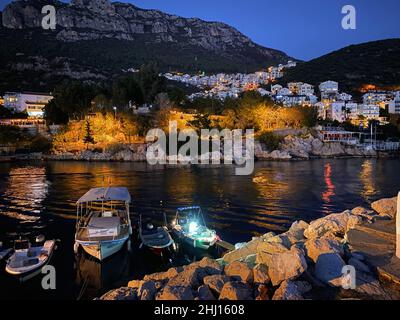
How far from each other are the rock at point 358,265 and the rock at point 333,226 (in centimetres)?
305

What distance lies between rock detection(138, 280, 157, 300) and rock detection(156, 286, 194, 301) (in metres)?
0.35

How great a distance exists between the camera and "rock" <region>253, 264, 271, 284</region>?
19.4 feet

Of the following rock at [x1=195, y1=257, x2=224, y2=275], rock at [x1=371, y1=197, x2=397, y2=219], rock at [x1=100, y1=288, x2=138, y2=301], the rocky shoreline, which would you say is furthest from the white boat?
the rocky shoreline

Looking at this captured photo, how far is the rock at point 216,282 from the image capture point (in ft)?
19.3

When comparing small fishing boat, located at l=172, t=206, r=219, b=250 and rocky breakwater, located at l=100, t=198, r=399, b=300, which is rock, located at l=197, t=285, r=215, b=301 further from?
small fishing boat, located at l=172, t=206, r=219, b=250

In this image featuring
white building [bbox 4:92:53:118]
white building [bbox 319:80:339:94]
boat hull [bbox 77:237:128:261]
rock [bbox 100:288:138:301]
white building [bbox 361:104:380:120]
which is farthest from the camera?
white building [bbox 319:80:339:94]

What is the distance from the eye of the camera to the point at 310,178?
3366 centimetres

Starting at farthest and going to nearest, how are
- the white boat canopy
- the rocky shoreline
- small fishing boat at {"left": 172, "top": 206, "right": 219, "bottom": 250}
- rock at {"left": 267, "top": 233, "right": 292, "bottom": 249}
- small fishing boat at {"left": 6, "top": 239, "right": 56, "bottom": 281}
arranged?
the rocky shoreline
the white boat canopy
small fishing boat at {"left": 172, "top": 206, "right": 219, "bottom": 250}
small fishing boat at {"left": 6, "top": 239, "right": 56, "bottom": 281}
rock at {"left": 267, "top": 233, "right": 292, "bottom": 249}

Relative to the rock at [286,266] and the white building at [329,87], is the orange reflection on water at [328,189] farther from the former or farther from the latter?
the white building at [329,87]

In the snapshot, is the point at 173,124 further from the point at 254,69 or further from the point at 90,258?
the point at 254,69

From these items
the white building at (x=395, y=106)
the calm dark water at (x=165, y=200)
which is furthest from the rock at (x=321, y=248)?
the white building at (x=395, y=106)

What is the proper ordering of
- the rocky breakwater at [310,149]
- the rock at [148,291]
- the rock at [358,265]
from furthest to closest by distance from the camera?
1. the rocky breakwater at [310,149]
2. the rock at [148,291]
3. the rock at [358,265]
